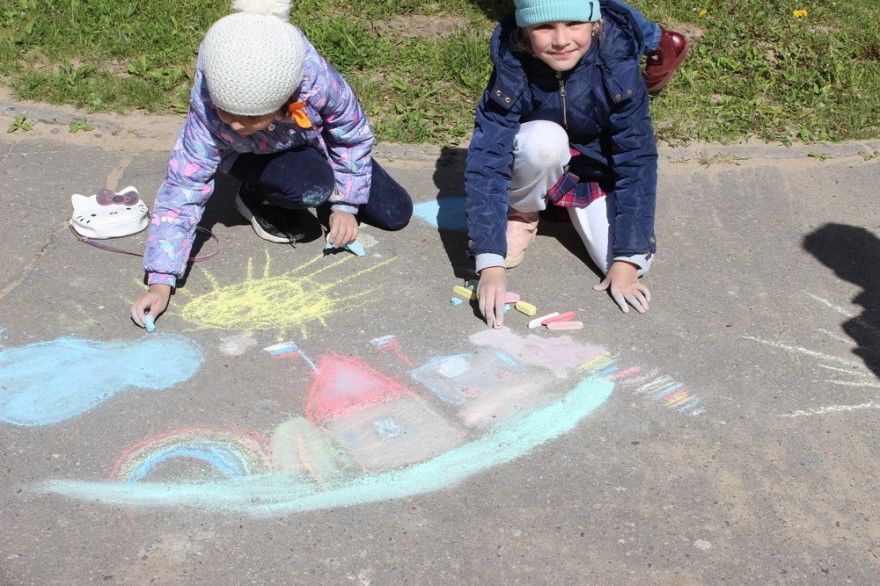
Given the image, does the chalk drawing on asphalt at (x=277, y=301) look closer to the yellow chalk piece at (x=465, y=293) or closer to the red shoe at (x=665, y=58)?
the yellow chalk piece at (x=465, y=293)

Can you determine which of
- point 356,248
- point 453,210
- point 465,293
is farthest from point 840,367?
point 356,248

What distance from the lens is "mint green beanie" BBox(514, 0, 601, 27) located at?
3027mm

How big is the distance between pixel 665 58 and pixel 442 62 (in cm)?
111

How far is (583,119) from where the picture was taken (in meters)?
3.36

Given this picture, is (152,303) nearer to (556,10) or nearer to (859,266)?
(556,10)

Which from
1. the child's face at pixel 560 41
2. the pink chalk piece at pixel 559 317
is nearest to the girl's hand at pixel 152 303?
the pink chalk piece at pixel 559 317

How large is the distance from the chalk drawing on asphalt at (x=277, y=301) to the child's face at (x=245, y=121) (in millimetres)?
581

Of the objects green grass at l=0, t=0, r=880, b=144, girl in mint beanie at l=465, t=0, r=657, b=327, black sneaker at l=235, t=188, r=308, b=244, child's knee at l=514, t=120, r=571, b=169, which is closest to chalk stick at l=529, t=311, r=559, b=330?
girl in mint beanie at l=465, t=0, r=657, b=327

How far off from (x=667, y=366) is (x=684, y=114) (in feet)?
6.54

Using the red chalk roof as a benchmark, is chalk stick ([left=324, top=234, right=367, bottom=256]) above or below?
below

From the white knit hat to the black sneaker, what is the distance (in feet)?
2.49

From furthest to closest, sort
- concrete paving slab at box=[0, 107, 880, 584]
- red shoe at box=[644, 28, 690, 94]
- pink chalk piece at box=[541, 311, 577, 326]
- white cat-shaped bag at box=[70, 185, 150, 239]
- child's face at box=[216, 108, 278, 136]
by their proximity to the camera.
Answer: red shoe at box=[644, 28, 690, 94] < white cat-shaped bag at box=[70, 185, 150, 239] < pink chalk piece at box=[541, 311, 577, 326] < child's face at box=[216, 108, 278, 136] < concrete paving slab at box=[0, 107, 880, 584]

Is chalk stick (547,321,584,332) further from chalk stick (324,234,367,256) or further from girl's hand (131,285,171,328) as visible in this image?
girl's hand (131,285,171,328)

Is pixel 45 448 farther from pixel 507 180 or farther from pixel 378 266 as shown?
pixel 507 180
